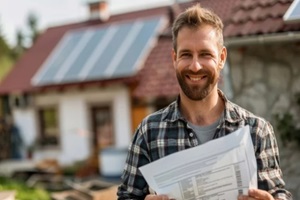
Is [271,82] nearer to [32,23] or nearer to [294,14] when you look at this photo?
[294,14]

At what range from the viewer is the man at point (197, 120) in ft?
7.23

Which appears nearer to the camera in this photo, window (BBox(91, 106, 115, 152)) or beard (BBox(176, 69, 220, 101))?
beard (BBox(176, 69, 220, 101))

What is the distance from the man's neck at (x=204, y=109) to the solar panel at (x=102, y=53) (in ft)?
41.2

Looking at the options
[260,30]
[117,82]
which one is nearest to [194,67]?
[260,30]

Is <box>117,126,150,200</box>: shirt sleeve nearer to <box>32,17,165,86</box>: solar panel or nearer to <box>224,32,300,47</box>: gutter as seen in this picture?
<box>224,32,300,47</box>: gutter

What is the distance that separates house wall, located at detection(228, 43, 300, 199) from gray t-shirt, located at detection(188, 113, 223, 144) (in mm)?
3579

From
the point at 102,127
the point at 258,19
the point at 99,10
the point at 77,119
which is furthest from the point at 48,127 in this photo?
the point at 258,19

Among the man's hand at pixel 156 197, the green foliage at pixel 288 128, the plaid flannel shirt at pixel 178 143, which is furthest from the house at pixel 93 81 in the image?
the man's hand at pixel 156 197

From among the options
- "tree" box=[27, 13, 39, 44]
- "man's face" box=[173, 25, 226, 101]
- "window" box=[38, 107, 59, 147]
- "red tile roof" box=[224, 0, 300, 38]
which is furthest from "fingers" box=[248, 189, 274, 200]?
"tree" box=[27, 13, 39, 44]

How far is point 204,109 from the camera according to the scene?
2.31m

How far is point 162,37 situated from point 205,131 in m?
12.9

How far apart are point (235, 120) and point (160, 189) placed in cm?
42

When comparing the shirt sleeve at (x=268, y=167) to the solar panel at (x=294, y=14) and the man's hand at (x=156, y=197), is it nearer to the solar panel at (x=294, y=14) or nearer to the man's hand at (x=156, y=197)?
the man's hand at (x=156, y=197)

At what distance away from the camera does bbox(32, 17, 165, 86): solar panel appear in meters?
15.5
